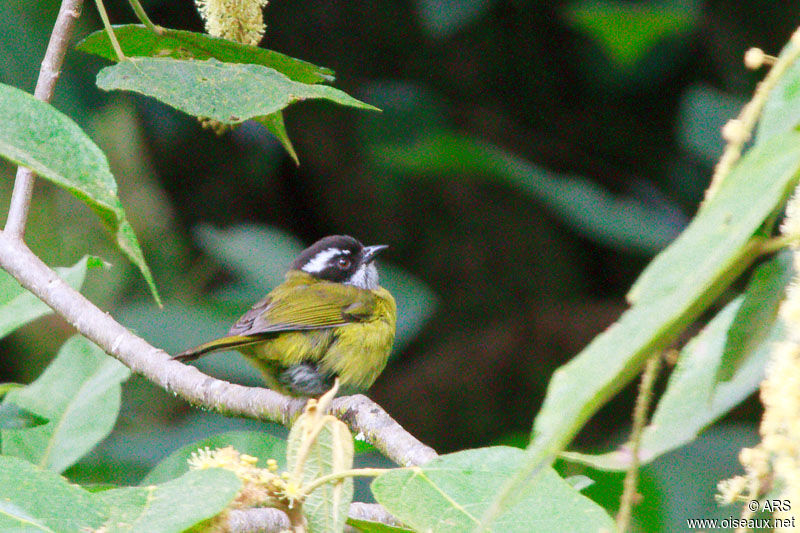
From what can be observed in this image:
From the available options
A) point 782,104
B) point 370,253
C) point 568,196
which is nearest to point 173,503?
point 782,104

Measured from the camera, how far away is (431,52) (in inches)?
214

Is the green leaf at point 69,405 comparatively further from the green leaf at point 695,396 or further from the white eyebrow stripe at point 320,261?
the white eyebrow stripe at point 320,261

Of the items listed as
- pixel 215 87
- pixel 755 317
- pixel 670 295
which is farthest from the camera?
pixel 215 87

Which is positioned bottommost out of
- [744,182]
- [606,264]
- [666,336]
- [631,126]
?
[666,336]

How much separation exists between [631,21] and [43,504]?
3.92m

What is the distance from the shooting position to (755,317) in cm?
89

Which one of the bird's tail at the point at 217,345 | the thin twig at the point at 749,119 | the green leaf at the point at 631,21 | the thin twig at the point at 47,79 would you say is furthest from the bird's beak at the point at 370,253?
the thin twig at the point at 749,119

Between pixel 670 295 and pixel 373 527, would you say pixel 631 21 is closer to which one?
pixel 373 527

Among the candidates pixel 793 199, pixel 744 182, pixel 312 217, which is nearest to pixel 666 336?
pixel 744 182

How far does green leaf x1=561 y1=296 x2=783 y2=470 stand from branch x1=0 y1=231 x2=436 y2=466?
0.71 m

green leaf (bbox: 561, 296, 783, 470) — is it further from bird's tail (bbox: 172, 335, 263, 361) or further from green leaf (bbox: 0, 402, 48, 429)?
bird's tail (bbox: 172, 335, 263, 361)

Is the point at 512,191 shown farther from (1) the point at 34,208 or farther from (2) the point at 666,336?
(2) the point at 666,336

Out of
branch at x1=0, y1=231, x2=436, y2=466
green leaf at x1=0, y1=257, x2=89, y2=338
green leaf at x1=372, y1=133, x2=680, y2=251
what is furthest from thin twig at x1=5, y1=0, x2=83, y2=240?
green leaf at x1=372, y1=133, x2=680, y2=251

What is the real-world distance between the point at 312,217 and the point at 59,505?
15.5ft
